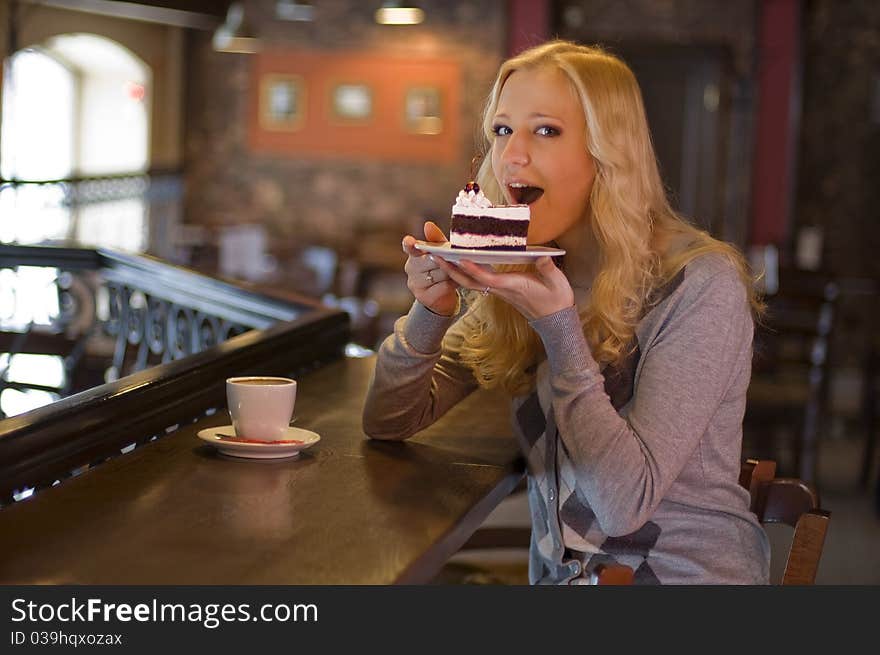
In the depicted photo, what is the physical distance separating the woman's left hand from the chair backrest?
18.6 inches

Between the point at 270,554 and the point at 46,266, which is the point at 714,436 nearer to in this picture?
the point at 270,554

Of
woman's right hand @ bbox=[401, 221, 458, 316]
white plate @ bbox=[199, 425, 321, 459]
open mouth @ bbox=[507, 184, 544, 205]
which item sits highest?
open mouth @ bbox=[507, 184, 544, 205]

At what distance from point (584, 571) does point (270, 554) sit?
633mm

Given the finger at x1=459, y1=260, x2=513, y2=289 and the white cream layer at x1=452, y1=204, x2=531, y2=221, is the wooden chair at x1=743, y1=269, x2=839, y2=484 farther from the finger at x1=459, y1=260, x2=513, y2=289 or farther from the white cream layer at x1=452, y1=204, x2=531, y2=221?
the finger at x1=459, y1=260, x2=513, y2=289

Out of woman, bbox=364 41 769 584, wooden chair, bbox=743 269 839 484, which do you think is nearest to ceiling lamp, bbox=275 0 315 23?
wooden chair, bbox=743 269 839 484

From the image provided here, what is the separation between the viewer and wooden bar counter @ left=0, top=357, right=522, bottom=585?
1.37m

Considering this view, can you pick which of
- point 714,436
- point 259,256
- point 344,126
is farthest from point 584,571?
point 344,126

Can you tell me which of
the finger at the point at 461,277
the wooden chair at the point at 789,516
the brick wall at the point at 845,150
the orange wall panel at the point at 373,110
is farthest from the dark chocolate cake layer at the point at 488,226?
the orange wall panel at the point at 373,110

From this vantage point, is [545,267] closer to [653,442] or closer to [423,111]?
[653,442]

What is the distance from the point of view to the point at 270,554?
4.67 feet

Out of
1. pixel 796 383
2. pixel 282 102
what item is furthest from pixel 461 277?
pixel 282 102

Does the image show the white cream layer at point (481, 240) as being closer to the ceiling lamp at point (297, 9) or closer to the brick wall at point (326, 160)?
the ceiling lamp at point (297, 9)

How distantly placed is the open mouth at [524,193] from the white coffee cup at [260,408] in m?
0.46

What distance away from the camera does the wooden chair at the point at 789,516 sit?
1.58 metres
